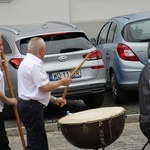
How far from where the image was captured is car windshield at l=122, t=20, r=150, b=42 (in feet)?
25.3

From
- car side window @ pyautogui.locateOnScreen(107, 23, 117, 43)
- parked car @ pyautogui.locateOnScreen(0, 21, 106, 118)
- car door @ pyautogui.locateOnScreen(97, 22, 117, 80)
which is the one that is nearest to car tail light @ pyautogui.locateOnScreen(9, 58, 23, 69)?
parked car @ pyautogui.locateOnScreen(0, 21, 106, 118)

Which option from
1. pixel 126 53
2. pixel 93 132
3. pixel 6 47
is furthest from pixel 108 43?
pixel 93 132

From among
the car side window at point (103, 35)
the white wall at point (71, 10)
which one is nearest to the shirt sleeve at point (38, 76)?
the car side window at point (103, 35)

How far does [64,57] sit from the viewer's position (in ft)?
22.9

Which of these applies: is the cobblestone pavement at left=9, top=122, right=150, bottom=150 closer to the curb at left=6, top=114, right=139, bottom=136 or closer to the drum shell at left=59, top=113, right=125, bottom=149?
the curb at left=6, top=114, right=139, bottom=136

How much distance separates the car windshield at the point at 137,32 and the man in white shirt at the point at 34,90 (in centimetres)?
342

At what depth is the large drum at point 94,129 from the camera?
4.31m

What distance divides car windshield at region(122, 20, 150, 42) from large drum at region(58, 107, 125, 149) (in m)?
3.37

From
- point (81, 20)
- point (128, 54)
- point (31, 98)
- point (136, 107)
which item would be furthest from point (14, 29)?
point (81, 20)

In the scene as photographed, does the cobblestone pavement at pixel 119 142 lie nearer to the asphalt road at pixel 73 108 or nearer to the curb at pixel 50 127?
the curb at pixel 50 127

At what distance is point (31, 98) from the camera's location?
178 inches

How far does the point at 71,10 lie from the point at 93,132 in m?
9.98

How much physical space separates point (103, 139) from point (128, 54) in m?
3.38

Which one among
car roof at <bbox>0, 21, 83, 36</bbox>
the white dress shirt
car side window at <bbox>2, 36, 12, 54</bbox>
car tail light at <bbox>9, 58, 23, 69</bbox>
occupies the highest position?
the white dress shirt
